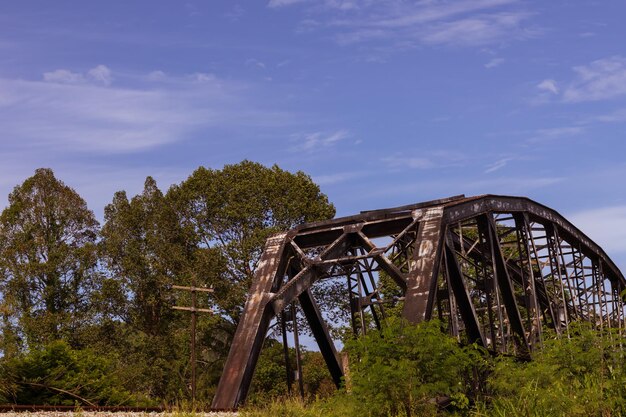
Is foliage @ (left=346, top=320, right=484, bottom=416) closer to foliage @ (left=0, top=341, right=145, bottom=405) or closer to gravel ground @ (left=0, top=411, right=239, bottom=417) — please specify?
gravel ground @ (left=0, top=411, right=239, bottom=417)

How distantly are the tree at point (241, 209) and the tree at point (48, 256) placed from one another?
7.45 m

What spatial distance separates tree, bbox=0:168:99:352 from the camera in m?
47.8

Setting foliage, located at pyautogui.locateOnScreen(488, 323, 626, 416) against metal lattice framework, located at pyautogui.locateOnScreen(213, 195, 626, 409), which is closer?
foliage, located at pyautogui.locateOnScreen(488, 323, 626, 416)

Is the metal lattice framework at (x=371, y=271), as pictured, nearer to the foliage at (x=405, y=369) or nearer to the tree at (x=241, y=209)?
the foliage at (x=405, y=369)

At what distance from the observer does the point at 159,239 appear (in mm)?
48594

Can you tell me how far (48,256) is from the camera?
4950 cm

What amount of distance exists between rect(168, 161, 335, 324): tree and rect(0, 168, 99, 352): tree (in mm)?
7449

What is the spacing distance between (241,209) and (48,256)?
42.3 ft

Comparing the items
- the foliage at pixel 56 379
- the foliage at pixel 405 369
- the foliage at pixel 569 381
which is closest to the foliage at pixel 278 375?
the foliage at pixel 56 379

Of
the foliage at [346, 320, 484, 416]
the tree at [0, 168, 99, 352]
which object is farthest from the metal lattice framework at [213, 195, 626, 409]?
the tree at [0, 168, 99, 352]

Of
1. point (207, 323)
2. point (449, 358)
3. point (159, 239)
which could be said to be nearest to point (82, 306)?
point (159, 239)

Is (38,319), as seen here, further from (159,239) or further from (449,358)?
(449,358)

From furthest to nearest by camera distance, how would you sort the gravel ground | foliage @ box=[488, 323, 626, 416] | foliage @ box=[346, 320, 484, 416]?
foliage @ box=[346, 320, 484, 416], the gravel ground, foliage @ box=[488, 323, 626, 416]

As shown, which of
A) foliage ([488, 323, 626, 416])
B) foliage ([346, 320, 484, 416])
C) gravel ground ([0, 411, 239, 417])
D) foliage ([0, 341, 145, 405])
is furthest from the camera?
foliage ([0, 341, 145, 405])
